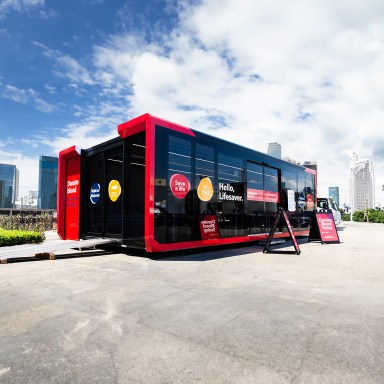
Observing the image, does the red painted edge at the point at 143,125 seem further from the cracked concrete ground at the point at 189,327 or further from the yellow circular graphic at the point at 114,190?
the cracked concrete ground at the point at 189,327

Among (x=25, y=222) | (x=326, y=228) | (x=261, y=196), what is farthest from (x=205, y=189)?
(x=25, y=222)

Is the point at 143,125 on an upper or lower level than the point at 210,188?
upper

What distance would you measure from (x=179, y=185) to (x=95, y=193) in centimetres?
299

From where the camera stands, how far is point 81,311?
342 cm

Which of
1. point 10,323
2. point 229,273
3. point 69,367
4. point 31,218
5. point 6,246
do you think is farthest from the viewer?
point 31,218

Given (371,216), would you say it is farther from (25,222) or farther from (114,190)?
(114,190)

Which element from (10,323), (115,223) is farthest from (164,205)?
(10,323)

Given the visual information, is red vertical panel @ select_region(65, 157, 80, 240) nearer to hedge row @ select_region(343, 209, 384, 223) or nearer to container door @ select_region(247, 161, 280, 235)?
container door @ select_region(247, 161, 280, 235)

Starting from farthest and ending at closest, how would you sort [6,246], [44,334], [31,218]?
[31,218], [6,246], [44,334]

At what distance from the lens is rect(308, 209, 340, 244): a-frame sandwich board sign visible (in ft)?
37.9

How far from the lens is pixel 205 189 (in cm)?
820

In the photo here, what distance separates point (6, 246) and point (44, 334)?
5909 mm

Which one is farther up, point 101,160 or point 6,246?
point 101,160

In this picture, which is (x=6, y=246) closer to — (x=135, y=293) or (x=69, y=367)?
(x=135, y=293)
